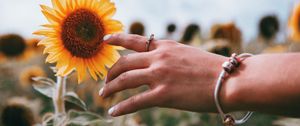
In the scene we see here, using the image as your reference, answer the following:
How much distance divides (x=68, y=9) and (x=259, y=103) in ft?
1.90

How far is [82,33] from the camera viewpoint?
1659mm

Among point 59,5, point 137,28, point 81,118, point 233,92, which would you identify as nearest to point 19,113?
point 137,28

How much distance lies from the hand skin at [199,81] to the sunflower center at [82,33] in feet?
0.65

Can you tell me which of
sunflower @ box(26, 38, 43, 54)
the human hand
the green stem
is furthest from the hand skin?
sunflower @ box(26, 38, 43, 54)

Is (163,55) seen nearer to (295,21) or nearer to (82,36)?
(82,36)

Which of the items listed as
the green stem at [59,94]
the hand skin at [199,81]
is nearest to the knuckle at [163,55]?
the hand skin at [199,81]

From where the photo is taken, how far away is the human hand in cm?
134

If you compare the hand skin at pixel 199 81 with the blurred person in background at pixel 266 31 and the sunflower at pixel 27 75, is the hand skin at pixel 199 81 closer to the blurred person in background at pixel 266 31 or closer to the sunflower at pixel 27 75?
the blurred person in background at pixel 266 31

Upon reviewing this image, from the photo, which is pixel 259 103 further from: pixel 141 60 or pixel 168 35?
pixel 168 35

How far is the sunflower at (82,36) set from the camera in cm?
163

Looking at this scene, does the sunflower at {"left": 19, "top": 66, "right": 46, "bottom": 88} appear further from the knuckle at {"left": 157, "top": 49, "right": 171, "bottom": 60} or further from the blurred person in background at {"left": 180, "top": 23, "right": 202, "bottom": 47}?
the knuckle at {"left": 157, "top": 49, "right": 171, "bottom": 60}

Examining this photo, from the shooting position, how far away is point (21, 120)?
394cm

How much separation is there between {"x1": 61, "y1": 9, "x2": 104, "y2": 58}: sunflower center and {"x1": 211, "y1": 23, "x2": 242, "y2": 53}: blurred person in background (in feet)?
7.84

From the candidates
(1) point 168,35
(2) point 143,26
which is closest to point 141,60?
(1) point 168,35
